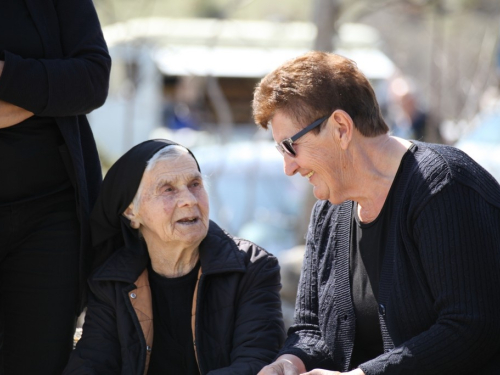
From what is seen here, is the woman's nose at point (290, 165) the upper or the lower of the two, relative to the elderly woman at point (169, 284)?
upper

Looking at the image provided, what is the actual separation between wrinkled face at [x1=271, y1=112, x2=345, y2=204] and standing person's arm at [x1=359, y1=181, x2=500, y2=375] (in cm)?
37

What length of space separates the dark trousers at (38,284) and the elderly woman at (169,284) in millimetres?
122

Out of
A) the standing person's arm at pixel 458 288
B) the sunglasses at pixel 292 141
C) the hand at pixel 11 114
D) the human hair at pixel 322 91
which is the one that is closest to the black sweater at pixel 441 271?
the standing person's arm at pixel 458 288

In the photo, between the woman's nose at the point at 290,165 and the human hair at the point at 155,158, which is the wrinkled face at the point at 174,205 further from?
the woman's nose at the point at 290,165

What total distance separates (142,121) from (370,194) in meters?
9.64

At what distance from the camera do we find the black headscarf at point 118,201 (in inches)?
128

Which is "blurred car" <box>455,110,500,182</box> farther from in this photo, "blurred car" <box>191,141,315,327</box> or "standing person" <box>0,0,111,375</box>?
"standing person" <box>0,0,111,375</box>

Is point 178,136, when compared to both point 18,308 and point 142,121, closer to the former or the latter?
point 142,121

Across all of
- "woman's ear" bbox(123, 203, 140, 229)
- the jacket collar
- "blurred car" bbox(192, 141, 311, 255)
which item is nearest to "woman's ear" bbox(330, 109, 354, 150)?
the jacket collar

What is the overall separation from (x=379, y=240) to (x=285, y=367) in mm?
577

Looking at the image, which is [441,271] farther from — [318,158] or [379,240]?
[318,158]

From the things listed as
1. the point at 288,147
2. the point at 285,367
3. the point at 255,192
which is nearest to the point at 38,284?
the point at 285,367

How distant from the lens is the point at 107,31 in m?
8.18

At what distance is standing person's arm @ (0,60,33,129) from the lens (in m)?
2.84
